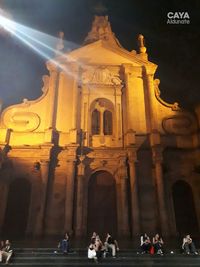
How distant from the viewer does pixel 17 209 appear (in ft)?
56.0

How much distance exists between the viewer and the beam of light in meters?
22.9

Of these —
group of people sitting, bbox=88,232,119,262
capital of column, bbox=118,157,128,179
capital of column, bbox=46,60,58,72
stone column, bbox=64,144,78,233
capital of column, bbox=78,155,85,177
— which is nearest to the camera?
group of people sitting, bbox=88,232,119,262

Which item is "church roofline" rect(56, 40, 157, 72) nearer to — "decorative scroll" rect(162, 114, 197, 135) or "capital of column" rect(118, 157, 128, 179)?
"decorative scroll" rect(162, 114, 197, 135)

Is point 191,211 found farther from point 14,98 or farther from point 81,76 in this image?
point 14,98

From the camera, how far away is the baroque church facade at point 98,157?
662 inches

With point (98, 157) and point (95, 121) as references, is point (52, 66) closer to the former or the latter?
point (95, 121)

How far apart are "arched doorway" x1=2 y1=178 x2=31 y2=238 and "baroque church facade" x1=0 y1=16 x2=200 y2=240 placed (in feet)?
0.20

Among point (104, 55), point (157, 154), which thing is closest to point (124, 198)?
point (157, 154)

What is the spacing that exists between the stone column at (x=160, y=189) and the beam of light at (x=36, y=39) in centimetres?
1113

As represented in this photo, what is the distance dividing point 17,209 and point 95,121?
26.6ft

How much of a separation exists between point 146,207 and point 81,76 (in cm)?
1090

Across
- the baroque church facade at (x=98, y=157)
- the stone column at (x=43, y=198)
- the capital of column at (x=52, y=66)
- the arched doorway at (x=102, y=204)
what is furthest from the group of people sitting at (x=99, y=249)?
the capital of column at (x=52, y=66)

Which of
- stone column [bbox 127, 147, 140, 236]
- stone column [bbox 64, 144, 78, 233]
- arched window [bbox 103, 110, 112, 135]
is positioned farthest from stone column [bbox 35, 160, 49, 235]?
stone column [bbox 127, 147, 140, 236]

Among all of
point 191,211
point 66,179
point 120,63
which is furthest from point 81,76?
point 191,211
